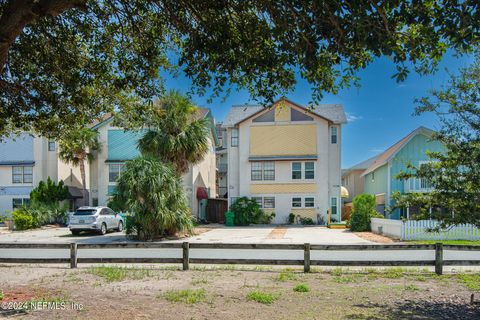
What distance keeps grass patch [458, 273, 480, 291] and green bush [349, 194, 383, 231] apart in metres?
16.0

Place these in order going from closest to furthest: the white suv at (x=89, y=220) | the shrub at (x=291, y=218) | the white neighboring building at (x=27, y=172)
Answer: the white suv at (x=89, y=220) → the shrub at (x=291, y=218) → the white neighboring building at (x=27, y=172)

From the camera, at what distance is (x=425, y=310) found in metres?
7.39

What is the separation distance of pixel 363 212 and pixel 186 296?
20.3 metres

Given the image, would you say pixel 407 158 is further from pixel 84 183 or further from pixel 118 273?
pixel 118 273

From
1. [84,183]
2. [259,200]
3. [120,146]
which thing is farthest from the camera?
[120,146]

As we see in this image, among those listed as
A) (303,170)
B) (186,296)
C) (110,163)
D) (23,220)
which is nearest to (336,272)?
(186,296)

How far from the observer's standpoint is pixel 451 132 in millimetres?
7914

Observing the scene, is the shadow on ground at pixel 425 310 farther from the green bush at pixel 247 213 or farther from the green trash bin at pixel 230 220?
the green trash bin at pixel 230 220

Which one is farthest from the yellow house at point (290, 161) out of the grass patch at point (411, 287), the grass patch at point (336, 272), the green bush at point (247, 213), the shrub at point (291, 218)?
the grass patch at point (411, 287)

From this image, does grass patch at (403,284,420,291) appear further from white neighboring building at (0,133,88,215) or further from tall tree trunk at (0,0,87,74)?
white neighboring building at (0,133,88,215)

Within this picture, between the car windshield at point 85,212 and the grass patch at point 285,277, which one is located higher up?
the car windshield at point 85,212

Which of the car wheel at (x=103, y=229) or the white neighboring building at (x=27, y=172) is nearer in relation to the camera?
the car wheel at (x=103, y=229)

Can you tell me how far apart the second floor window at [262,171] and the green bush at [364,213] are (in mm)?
9902

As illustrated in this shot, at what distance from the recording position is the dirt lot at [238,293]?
7098mm
